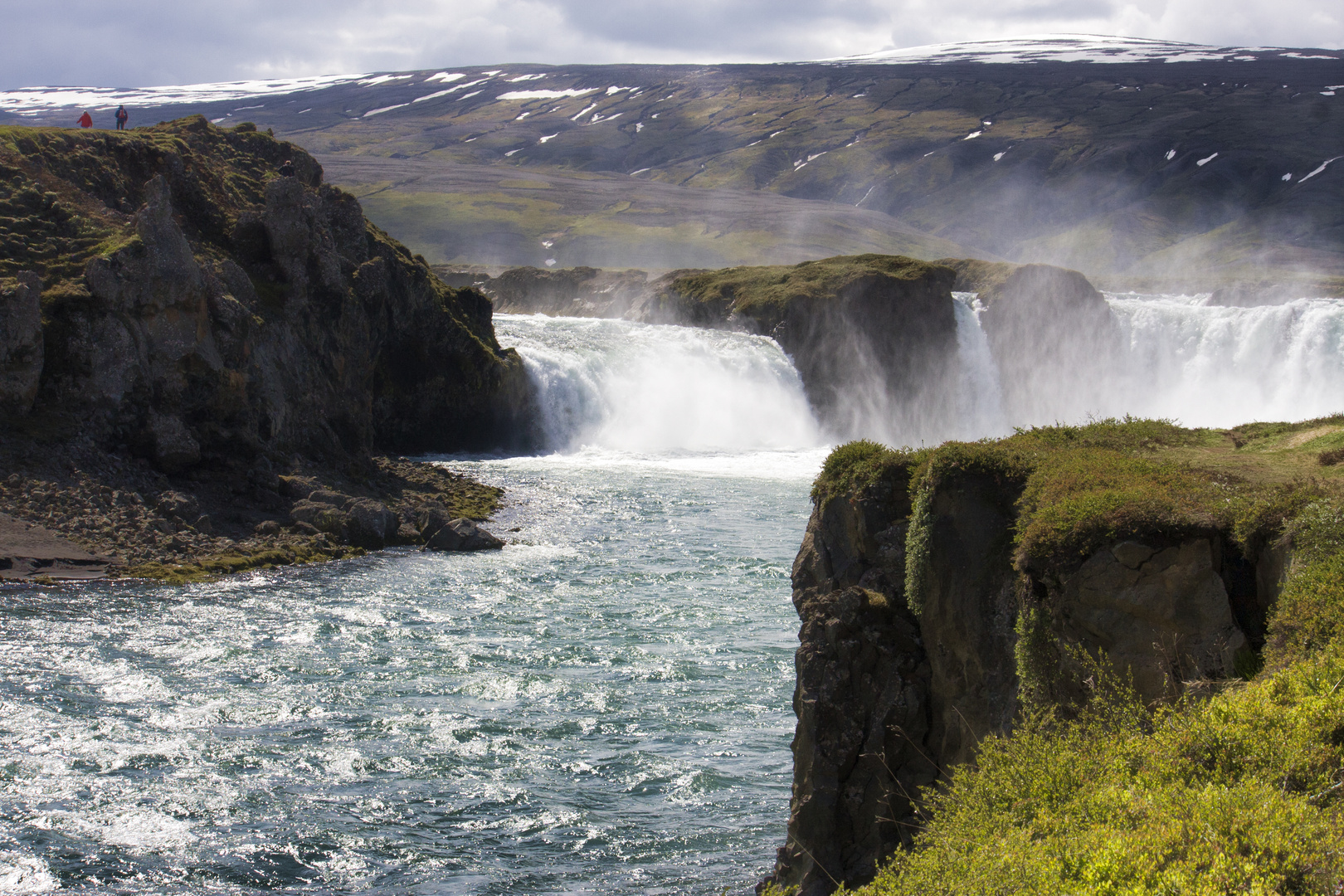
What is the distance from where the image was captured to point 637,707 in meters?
18.8

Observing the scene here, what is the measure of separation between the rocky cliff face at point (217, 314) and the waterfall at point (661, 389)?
515 centimetres

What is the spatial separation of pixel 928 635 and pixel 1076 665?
8.06 feet

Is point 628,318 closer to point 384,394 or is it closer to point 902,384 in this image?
point 902,384

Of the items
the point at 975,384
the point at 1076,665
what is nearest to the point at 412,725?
the point at 1076,665

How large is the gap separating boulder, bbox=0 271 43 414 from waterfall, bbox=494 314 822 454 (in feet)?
94.2

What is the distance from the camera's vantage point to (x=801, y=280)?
7331cm

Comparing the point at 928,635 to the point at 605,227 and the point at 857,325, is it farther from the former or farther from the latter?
the point at 605,227

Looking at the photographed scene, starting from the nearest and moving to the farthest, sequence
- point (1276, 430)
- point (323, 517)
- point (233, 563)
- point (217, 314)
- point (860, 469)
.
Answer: point (860, 469) → point (1276, 430) → point (233, 563) → point (323, 517) → point (217, 314)

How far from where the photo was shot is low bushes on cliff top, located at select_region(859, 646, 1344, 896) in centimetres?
577

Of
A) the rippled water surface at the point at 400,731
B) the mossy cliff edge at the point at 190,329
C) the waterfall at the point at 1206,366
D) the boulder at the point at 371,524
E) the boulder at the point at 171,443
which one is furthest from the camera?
the waterfall at the point at 1206,366

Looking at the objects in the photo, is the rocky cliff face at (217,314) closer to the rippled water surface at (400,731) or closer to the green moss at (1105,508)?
the rippled water surface at (400,731)

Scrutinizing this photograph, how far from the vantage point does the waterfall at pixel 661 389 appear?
56.1 m

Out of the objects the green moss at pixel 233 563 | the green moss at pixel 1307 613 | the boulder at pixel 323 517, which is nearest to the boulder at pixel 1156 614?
the green moss at pixel 1307 613

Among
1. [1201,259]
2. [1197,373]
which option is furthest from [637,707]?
[1201,259]
